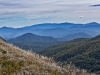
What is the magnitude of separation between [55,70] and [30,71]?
96.2 inches

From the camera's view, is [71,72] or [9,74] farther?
[71,72]

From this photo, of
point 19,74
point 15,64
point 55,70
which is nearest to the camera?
point 19,74

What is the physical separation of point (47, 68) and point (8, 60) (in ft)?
8.19

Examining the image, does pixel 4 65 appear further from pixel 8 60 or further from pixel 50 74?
pixel 50 74

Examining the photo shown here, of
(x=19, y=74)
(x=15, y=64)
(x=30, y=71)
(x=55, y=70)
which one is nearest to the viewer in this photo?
(x=19, y=74)

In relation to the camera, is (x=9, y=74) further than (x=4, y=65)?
No

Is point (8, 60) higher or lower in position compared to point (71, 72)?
higher

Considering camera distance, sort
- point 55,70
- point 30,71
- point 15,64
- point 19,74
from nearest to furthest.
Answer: point 19,74, point 30,71, point 15,64, point 55,70

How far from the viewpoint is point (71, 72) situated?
16219 millimetres

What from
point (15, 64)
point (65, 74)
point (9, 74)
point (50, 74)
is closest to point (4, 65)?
point (15, 64)

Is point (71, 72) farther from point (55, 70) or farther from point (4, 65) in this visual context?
point (4, 65)

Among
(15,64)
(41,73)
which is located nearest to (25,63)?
(15,64)

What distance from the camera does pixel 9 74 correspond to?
12.9 metres

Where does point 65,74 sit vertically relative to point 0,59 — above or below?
below
